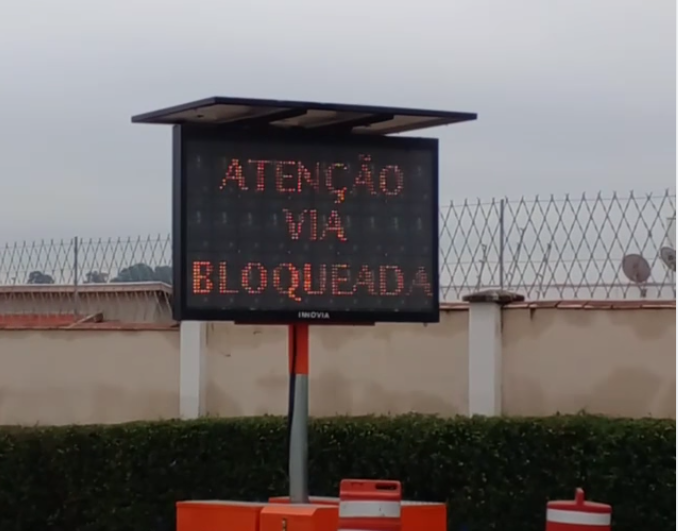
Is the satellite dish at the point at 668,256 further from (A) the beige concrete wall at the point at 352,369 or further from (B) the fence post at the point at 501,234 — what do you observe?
(A) the beige concrete wall at the point at 352,369

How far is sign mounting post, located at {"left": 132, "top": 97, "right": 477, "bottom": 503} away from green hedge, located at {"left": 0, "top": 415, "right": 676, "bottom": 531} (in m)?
2.53

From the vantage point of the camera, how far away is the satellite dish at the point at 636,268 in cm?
1198

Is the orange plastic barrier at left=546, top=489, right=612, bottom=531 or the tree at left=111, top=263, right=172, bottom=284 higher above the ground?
the tree at left=111, top=263, right=172, bottom=284

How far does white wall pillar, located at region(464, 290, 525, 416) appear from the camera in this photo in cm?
1259

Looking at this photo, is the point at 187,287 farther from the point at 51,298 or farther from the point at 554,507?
the point at 51,298

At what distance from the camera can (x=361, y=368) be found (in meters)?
13.3

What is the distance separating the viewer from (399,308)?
31.6 ft

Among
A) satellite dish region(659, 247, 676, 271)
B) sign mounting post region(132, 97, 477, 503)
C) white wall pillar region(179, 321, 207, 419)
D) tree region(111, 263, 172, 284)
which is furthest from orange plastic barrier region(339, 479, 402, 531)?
tree region(111, 263, 172, 284)

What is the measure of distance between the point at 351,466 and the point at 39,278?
16.3ft

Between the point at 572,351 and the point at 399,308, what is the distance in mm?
3181

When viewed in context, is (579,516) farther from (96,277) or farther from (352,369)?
(96,277)

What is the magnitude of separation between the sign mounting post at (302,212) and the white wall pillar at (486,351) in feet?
9.65

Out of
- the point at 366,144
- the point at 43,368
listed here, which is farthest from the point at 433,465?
the point at 43,368

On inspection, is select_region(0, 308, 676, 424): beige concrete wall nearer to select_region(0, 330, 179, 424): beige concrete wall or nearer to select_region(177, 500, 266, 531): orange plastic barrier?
select_region(0, 330, 179, 424): beige concrete wall
